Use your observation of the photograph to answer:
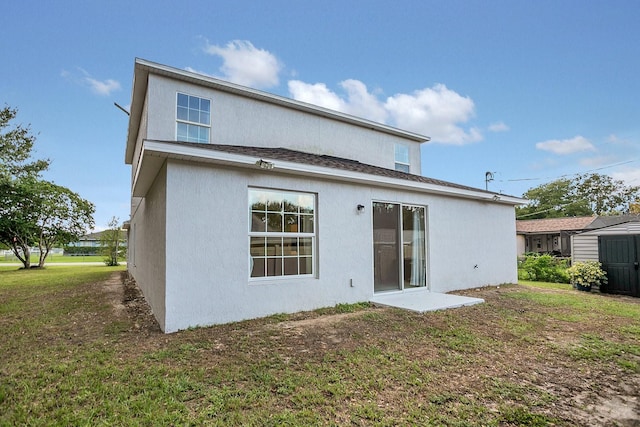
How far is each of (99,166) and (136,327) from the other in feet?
51.6

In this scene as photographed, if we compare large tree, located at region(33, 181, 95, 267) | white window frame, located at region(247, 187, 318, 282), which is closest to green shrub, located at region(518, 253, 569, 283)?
white window frame, located at region(247, 187, 318, 282)

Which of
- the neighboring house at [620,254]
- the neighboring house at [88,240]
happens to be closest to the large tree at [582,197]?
the neighboring house at [620,254]

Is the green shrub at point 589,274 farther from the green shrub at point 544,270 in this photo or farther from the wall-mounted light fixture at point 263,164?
the wall-mounted light fixture at point 263,164

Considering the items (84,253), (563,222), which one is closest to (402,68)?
(563,222)

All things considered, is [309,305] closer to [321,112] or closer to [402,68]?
[321,112]

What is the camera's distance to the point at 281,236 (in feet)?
20.0

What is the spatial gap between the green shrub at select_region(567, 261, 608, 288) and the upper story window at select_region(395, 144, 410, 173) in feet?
20.5

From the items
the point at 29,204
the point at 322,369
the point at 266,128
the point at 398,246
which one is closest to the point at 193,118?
the point at 266,128

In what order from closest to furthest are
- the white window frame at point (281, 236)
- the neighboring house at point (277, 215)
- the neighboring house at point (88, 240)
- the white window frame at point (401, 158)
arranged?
1. the neighboring house at point (277, 215)
2. the white window frame at point (281, 236)
3. the white window frame at point (401, 158)
4. the neighboring house at point (88, 240)

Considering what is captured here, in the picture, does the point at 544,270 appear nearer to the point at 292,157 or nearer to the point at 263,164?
the point at 292,157

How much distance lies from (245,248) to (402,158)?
8.35 meters

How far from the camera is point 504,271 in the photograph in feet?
→ 33.4

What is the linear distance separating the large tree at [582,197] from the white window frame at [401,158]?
3099 centimetres

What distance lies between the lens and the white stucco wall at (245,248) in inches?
198
